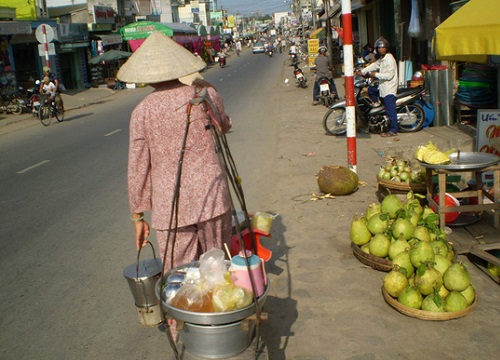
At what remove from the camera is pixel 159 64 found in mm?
3109

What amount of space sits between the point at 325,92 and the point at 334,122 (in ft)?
14.5

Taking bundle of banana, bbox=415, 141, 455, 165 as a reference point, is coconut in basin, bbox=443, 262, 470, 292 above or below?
below

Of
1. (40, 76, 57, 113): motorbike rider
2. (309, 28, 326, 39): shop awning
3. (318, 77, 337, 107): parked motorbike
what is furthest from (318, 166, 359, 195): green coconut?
(309, 28, 326, 39): shop awning

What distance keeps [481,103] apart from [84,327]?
305 inches

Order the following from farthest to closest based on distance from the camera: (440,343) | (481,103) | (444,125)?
(444,125) → (481,103) → (440,343)

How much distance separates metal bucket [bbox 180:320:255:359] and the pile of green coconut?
4.84 feet

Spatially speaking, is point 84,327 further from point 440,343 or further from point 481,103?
point 481,103

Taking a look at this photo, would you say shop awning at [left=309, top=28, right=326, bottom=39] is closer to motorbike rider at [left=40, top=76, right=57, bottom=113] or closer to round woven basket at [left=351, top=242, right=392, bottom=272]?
motorbike rider at [left=40, top=76, right=57, bottom=113]

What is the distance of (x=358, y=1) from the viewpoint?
2394cm

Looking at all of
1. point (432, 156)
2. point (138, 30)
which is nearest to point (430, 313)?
point (432, 156)

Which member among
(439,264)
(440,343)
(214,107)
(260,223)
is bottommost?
(440,343)

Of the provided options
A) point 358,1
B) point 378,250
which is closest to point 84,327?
point 378,250

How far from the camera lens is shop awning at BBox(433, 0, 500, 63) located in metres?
4.58

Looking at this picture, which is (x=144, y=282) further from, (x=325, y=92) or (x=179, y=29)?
(x=179, y=29)
